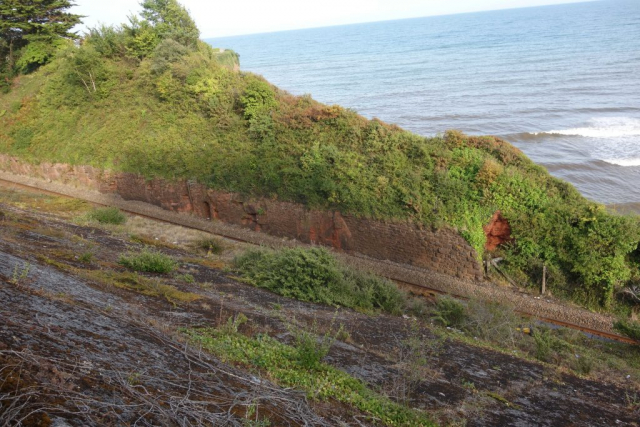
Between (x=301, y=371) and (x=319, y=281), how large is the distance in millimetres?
5591

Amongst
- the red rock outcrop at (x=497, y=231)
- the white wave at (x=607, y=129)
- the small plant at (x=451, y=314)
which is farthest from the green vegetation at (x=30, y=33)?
the white wave at (x=607, y=129)

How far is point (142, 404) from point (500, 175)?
14.3 metres

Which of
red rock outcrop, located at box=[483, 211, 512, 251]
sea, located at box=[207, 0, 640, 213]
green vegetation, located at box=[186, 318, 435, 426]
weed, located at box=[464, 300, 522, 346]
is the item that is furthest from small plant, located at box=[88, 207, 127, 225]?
A: red rock outcrop, located at box=[483, 211, 512, 251]

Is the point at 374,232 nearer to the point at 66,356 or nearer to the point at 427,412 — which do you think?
the point at 427,412

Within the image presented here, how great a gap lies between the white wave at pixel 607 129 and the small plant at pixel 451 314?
24939mm

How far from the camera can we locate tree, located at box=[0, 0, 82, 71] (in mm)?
30078

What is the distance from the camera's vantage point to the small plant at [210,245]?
16969mm

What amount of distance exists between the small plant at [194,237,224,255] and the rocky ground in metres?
5.77

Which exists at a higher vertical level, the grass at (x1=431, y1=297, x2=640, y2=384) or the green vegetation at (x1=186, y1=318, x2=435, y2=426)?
the green vegetation at (x1=186, y1=318, x2=435, y2=426)

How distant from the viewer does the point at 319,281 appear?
11438mm

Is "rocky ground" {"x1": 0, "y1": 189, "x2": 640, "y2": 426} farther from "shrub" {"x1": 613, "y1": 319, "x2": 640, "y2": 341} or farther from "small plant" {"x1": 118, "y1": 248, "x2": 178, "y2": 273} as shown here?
"shrub" {"x1": 613, "y1": 319, "x2": 640, "y2": 341}

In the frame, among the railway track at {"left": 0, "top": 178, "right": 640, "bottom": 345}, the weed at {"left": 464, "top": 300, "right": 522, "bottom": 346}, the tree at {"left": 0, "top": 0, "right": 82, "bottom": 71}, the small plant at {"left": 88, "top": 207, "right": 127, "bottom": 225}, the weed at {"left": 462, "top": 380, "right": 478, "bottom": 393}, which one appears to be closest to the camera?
the weed at {"left": 462, "top": 380, "right": 478, "bottom": 393}

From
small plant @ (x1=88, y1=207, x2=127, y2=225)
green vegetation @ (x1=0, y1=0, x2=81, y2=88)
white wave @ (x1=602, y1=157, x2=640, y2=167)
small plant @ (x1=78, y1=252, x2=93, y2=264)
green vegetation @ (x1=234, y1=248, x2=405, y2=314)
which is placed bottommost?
green vegetation @ (x1=234, y1=248, x2=405, y2=314)

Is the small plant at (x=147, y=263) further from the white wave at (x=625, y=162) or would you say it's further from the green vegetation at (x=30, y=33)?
the green vegetation at (x=30, y=33)
